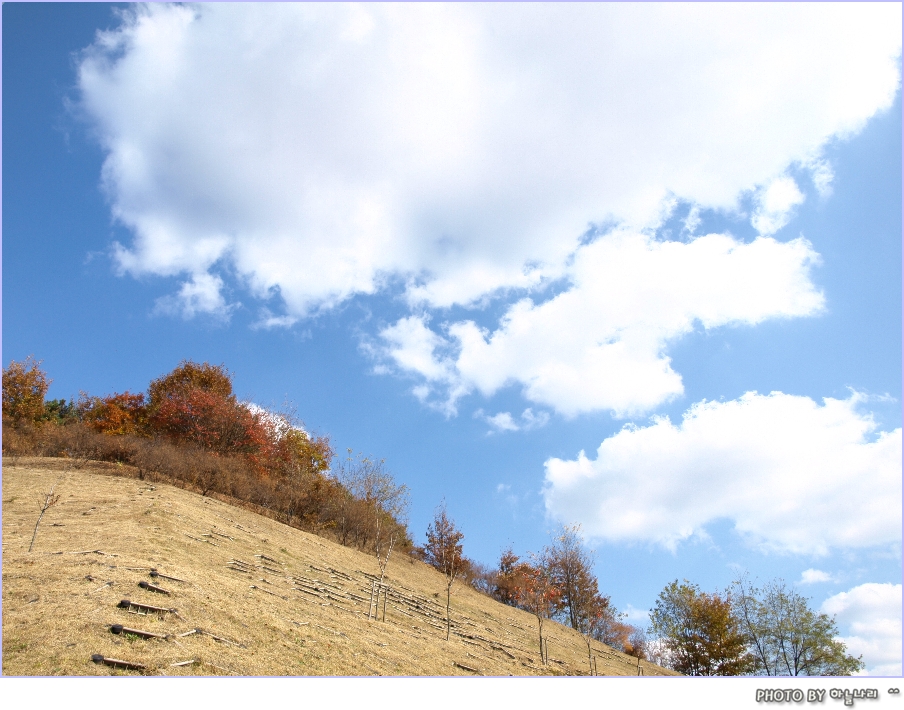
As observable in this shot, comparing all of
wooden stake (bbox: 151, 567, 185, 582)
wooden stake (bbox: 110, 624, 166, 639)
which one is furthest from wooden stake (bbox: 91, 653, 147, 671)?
wooden stake (bbox: 151, 567, 185, 582)

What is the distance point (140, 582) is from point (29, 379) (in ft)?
117

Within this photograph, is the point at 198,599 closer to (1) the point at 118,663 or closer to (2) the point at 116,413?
(1) the point at 118,663

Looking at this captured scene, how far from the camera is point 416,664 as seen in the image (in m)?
14.4

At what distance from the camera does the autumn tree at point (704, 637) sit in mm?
34844

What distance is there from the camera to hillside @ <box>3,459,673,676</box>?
10133 millimetres

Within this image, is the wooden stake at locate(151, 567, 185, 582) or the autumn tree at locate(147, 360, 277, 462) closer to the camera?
the wooden stake at locate(151, 567, 185, 582)

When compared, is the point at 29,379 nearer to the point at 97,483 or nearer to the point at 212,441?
the point at 212,441

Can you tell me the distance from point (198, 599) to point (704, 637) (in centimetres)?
3411

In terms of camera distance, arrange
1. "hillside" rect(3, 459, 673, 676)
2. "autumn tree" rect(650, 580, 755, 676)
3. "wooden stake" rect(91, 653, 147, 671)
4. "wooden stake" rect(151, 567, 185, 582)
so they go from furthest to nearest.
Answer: "autumn tree" rect(650, 580, 755, 676)
"wooden stake" rect(151, 567, 185, 582)
"hillside" rect(3, 459, 673, 676)
"wooden stake" rect(91, 653, 147, 671)

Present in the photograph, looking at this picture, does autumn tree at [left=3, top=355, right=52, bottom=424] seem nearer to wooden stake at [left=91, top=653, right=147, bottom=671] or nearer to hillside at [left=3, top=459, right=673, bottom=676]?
hillside at [left=3, top=459, right=673, bottom=676]

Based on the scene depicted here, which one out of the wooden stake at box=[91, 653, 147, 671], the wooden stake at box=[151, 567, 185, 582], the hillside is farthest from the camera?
the wooden stake at box=[151, 567, 185, 582]

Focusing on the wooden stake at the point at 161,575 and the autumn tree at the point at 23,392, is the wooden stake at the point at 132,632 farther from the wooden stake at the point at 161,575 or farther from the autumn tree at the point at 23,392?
the autumn tree at the point at 23,392

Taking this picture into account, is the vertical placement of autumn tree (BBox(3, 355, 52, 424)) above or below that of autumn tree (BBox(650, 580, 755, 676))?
above

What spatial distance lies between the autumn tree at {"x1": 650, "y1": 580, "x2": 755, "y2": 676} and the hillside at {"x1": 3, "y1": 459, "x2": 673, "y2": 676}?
10.8 metres
